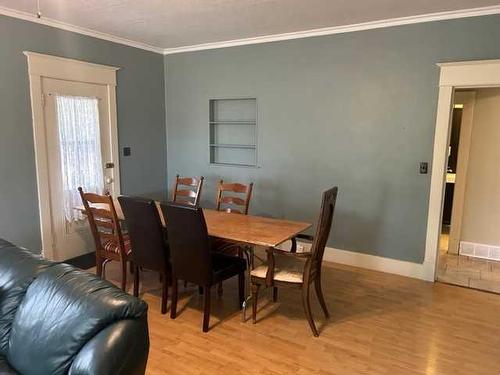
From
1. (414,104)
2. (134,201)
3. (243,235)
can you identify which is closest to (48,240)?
(134,201)

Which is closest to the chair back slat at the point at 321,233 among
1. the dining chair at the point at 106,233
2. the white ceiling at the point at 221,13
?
the dining chair at the point at 106,233

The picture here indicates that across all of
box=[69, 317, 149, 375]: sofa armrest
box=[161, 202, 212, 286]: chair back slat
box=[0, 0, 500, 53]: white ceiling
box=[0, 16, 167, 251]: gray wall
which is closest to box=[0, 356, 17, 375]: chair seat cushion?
box=[69, 317, 149, 375]: sofa armrest

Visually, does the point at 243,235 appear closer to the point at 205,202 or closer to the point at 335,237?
the point at 335,237

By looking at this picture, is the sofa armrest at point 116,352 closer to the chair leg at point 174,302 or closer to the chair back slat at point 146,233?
the chair back slat at point 146,233

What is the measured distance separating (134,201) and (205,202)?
2.28m

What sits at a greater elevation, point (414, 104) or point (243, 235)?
point (414, 104)

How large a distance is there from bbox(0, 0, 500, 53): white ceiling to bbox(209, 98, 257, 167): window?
91 centimetres

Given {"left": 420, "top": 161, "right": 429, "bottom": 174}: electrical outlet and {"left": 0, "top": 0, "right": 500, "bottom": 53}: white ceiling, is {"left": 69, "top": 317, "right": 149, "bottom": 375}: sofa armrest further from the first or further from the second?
{"left": 420, "top": 161, "right": 429, "bottom": 174}: electrical outlet

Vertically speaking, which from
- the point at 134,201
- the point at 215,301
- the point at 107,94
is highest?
the point at 107,94

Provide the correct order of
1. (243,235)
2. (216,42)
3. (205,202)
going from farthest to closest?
(205,202), (216,42), (243,235)

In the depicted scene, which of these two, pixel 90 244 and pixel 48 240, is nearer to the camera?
pixel 48 240

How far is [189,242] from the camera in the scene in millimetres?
2707

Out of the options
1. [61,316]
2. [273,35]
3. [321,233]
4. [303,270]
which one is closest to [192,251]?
[303,270]

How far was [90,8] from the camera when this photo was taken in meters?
3.27
